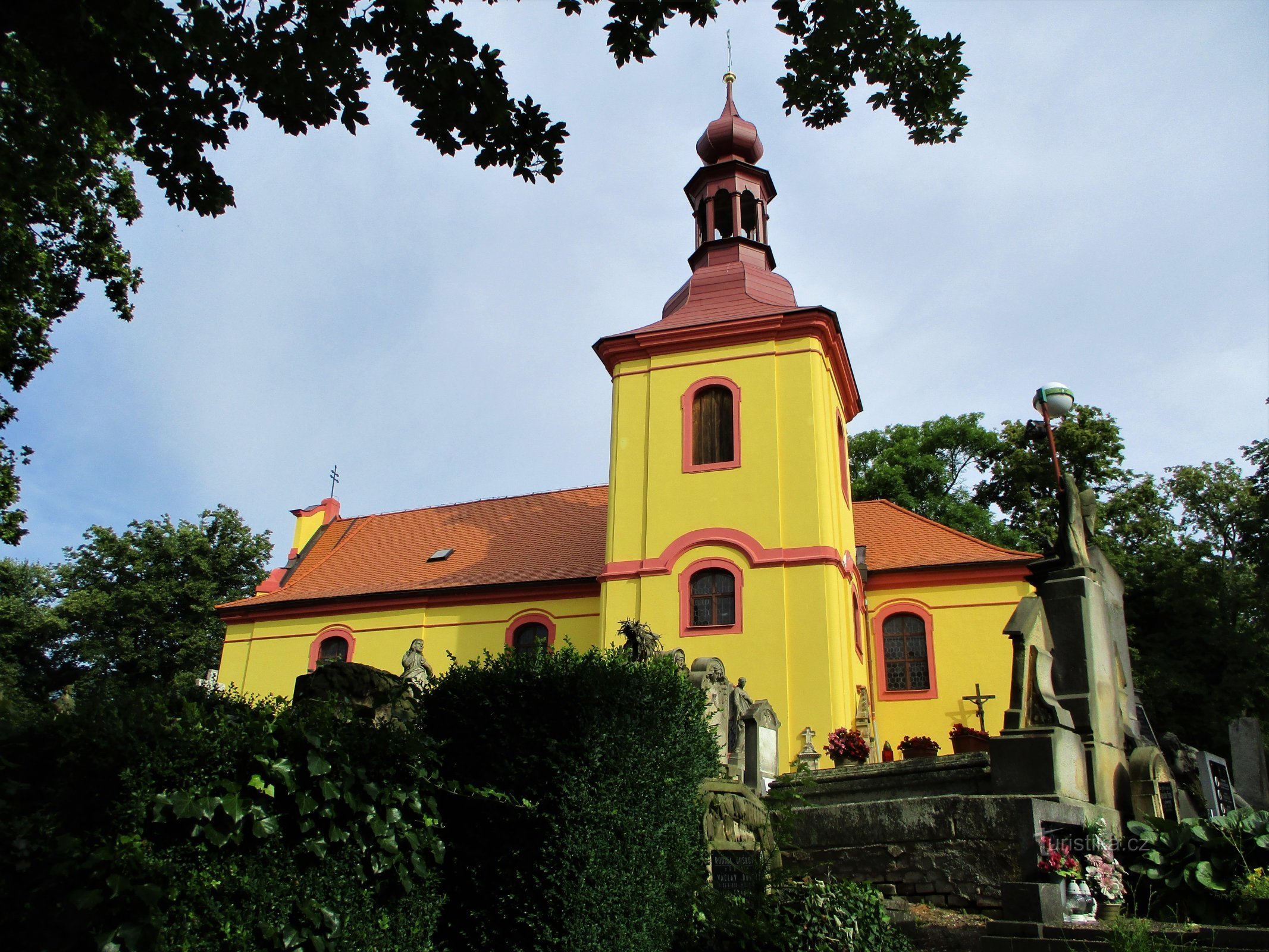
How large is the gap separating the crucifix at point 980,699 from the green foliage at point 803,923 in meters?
13.4

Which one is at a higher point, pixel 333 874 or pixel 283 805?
pixel 283 805

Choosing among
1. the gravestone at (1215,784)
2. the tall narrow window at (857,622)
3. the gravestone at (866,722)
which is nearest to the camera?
the gravestone at (1215,784)

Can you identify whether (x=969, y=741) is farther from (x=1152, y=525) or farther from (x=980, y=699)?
(x=1152, y=525)

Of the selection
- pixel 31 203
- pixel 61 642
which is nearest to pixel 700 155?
pixel 31 203

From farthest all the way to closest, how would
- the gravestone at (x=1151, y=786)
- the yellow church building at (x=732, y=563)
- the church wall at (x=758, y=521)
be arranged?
the yellow church building at (x=732, y=563) → the church wall at (x=758, y=521) → the gravestone at (x=1151, y=786)

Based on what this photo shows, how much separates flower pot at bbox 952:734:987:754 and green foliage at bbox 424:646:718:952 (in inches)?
348

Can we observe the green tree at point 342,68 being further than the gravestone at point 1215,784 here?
No

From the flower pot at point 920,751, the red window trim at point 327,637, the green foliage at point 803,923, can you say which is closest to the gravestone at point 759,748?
the flower pot at point 920,751

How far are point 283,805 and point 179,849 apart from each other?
2.12 ft

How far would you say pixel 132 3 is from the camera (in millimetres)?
4664

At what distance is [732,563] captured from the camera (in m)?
19.4

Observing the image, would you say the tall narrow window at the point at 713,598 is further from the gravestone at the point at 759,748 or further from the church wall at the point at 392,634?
the gravestone at the point at 759,748

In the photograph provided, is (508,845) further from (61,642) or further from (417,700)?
(61,642)

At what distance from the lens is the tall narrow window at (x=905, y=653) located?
21344 mm
